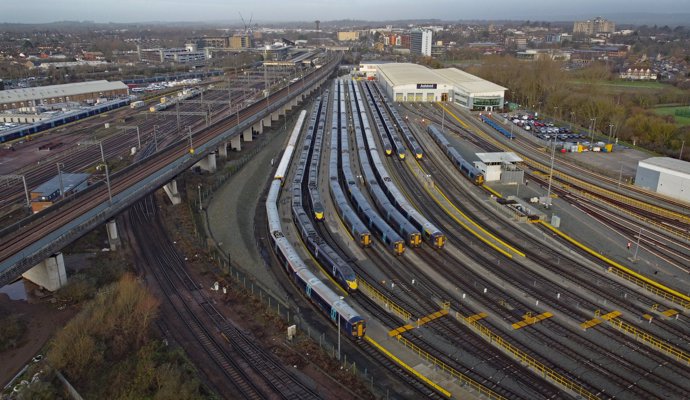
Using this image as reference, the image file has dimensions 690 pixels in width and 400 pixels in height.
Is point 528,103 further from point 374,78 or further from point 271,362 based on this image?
point 271,362

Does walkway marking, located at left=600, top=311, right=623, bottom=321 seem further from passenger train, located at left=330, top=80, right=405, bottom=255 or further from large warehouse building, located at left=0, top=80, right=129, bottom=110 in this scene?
large warehouse building, located at left=0, top=80, right=129, bottom=110

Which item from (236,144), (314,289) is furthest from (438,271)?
(236,144)

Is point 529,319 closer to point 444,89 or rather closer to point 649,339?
point 649,339

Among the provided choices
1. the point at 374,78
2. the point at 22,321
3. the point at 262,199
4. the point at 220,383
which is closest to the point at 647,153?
the point at 262,199

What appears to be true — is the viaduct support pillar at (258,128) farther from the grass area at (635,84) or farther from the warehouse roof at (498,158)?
the grass area at (635,84)

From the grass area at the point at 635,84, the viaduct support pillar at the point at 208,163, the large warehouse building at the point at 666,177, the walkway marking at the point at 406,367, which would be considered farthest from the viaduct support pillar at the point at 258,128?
the grass area at the point at 635,84

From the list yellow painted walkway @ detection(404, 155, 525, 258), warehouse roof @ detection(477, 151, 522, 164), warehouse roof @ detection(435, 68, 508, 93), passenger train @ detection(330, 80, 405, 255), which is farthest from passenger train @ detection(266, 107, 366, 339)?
warehouse roof @ detection(435, 68, 508, 93)
